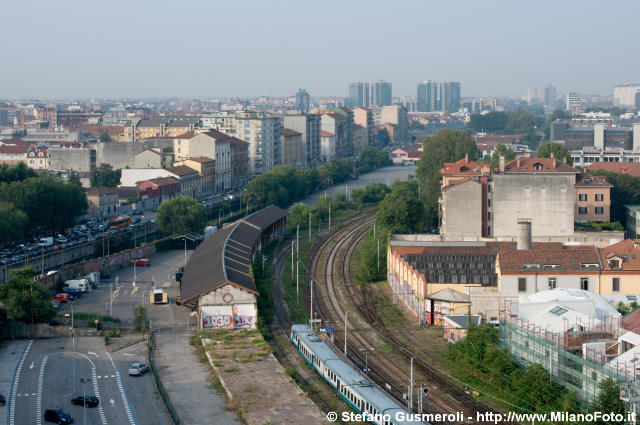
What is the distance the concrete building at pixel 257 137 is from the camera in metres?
80.1

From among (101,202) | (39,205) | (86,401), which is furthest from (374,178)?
(86,401)

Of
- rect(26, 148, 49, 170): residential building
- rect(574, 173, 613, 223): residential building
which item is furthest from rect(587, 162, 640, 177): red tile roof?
rect(26, 148, 49, 170): residential building

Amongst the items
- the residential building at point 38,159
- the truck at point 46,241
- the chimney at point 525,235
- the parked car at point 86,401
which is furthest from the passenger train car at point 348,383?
the residential building at point 38,159

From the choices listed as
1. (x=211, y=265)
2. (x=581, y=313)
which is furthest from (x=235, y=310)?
(x=581, y=313)

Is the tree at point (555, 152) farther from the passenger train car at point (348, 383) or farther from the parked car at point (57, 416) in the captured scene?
the parked car at point (57, 416)

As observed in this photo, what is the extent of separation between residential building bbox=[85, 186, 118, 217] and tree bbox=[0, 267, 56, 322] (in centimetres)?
2627

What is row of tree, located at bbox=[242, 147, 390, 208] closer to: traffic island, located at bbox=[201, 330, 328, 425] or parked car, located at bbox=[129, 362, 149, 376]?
traffic island, located at bbox=[201, 330, 328, 425]

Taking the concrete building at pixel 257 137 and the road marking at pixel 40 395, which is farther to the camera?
the concrete building at pixel 257 137

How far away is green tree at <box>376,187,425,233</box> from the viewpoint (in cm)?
4225

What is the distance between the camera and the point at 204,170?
6588cm

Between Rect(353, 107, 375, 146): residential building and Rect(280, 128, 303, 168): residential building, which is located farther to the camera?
Rect(353, 107, 375, 146): residential building

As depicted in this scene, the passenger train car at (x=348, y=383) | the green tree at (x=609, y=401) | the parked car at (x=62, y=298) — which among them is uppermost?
the green tree at (x=609, y=401)

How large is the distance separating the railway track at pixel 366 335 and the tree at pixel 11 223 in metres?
13.0

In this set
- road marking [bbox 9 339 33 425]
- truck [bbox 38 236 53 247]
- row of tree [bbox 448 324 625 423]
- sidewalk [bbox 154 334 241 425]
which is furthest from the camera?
truck [bbox 38 236 53 247]
